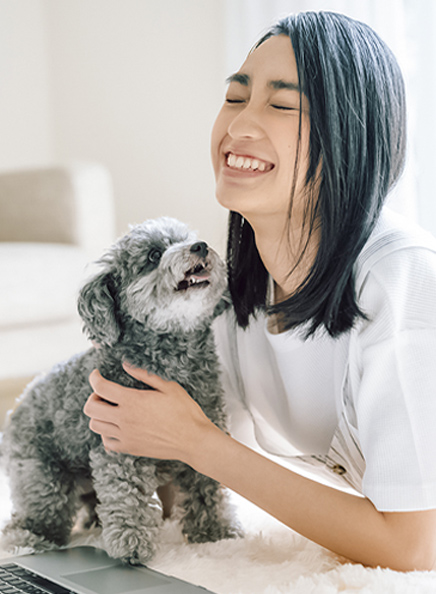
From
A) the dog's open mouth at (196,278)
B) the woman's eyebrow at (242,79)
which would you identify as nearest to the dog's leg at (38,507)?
the dog's open mouth at (196,278)

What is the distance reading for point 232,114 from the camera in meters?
1.32

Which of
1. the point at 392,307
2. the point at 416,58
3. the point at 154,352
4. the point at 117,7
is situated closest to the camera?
the point at 392,307

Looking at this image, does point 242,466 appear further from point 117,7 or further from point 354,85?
point 117,7

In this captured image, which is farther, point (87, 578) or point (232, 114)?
point (232, 114)

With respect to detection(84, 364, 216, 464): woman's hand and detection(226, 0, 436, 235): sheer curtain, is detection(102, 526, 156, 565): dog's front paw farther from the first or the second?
detection(226, 0, 436, 235): sheer curtain

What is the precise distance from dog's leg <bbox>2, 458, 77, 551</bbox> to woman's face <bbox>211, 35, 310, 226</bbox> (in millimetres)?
612

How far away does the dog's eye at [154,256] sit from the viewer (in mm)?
1276

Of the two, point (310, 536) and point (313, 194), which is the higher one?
point (313, 194)

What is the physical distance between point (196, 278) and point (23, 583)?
573mm

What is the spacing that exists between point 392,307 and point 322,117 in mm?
348

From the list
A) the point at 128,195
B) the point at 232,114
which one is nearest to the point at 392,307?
the point at 232,114

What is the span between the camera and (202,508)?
1320 mm

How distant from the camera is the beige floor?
2400 millimetres

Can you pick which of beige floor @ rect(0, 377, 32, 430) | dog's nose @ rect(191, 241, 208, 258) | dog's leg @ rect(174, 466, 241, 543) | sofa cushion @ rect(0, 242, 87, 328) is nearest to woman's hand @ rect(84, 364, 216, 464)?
dog's leg @ rect(174, 466, 241, 543)
